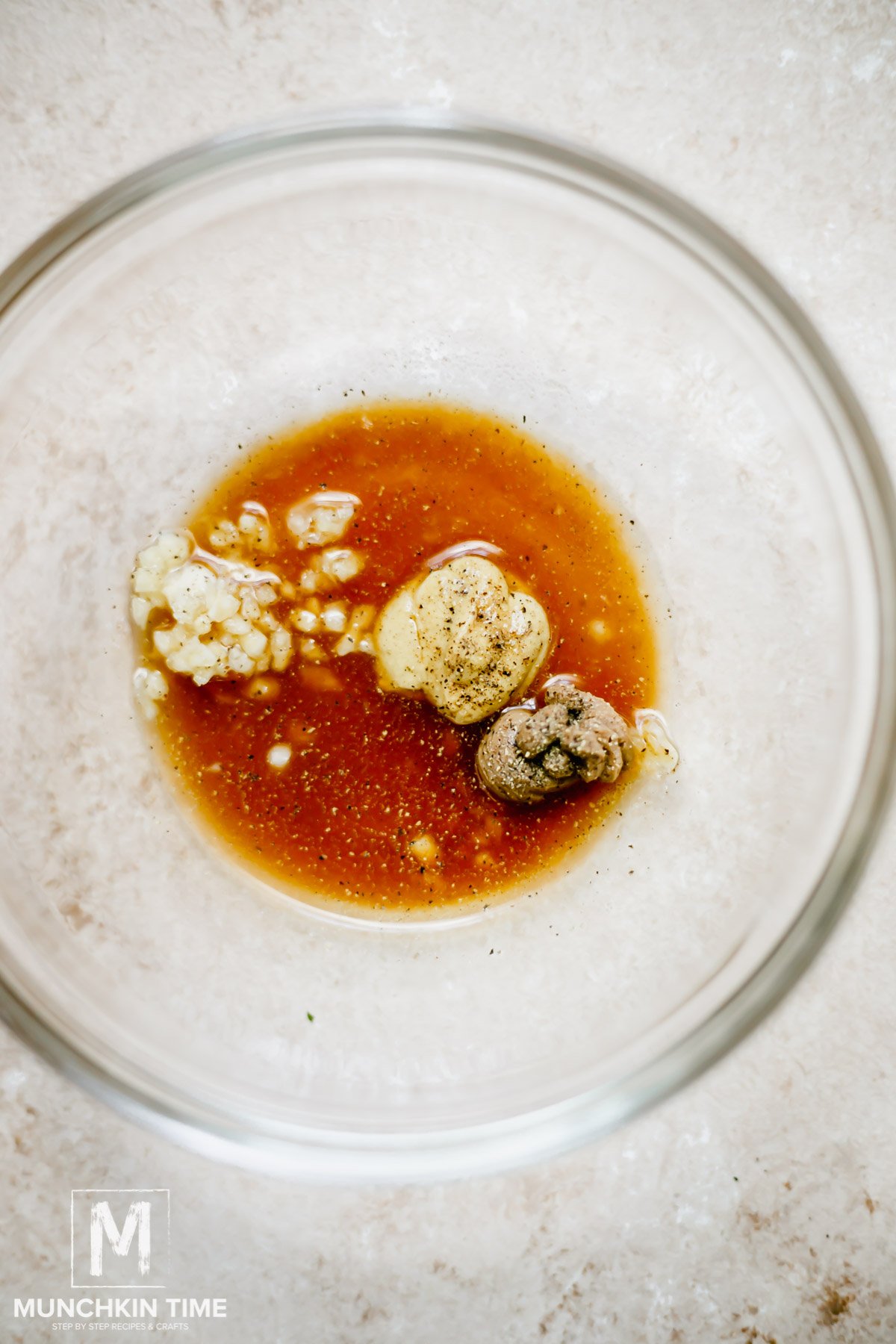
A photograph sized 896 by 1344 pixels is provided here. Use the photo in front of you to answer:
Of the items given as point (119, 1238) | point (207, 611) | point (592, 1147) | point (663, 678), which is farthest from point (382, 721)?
point (119, 1238)

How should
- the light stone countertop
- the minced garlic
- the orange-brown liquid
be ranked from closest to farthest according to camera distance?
the light stone countertop
the minced garlic
the orange-brown liquid

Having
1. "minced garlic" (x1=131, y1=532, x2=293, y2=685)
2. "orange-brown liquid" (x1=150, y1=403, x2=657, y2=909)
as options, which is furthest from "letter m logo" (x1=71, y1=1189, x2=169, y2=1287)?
"minced garlic" (x1=131, y1=532, x2=293, y2=685)

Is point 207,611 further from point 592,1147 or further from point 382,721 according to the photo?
point 592,1147

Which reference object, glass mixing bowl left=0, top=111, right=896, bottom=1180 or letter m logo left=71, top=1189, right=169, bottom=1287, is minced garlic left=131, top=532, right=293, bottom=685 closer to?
glass mixing bowl left=0, top=111, right=896, bottom=1180

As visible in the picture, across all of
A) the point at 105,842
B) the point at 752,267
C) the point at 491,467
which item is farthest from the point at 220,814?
the point at 752,267

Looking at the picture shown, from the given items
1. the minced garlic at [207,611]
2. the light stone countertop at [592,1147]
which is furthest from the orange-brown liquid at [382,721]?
the light stone countertop at [592,1147]

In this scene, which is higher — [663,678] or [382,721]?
[663,678]

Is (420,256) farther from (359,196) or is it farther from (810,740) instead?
(810,740)
